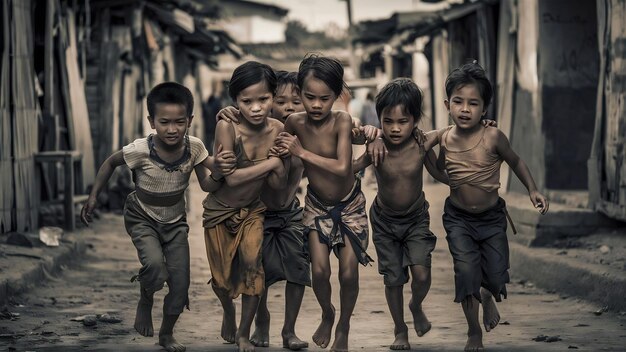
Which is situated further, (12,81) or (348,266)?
(12,81)

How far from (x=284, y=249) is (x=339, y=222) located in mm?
338

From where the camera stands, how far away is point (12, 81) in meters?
10.1

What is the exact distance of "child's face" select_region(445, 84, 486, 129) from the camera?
5934 mm

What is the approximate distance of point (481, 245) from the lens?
6070 mm

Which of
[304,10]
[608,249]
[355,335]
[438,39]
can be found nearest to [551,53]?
[608,249]

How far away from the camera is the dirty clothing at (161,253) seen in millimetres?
5758

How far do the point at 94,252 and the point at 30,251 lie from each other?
156 centimetres

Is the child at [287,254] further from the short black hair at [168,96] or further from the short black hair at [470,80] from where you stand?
the short black hair at [470,80]

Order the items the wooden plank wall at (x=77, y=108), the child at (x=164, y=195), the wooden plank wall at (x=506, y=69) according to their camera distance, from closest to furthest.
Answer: the child at (x=164, y=195), the wooden plank wall at (x=506, y=69), the wooden plank wall at (x=77, y=108)

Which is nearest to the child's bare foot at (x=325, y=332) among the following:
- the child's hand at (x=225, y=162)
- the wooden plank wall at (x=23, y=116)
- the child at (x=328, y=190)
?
the child at (x=328, y=190)

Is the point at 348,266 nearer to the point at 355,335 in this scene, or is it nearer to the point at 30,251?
the point at 355,335

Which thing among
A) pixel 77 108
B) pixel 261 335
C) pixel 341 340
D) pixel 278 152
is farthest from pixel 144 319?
pixel 77 108

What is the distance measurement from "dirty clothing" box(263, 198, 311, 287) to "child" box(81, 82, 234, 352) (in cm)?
40

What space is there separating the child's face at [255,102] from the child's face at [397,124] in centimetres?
65
